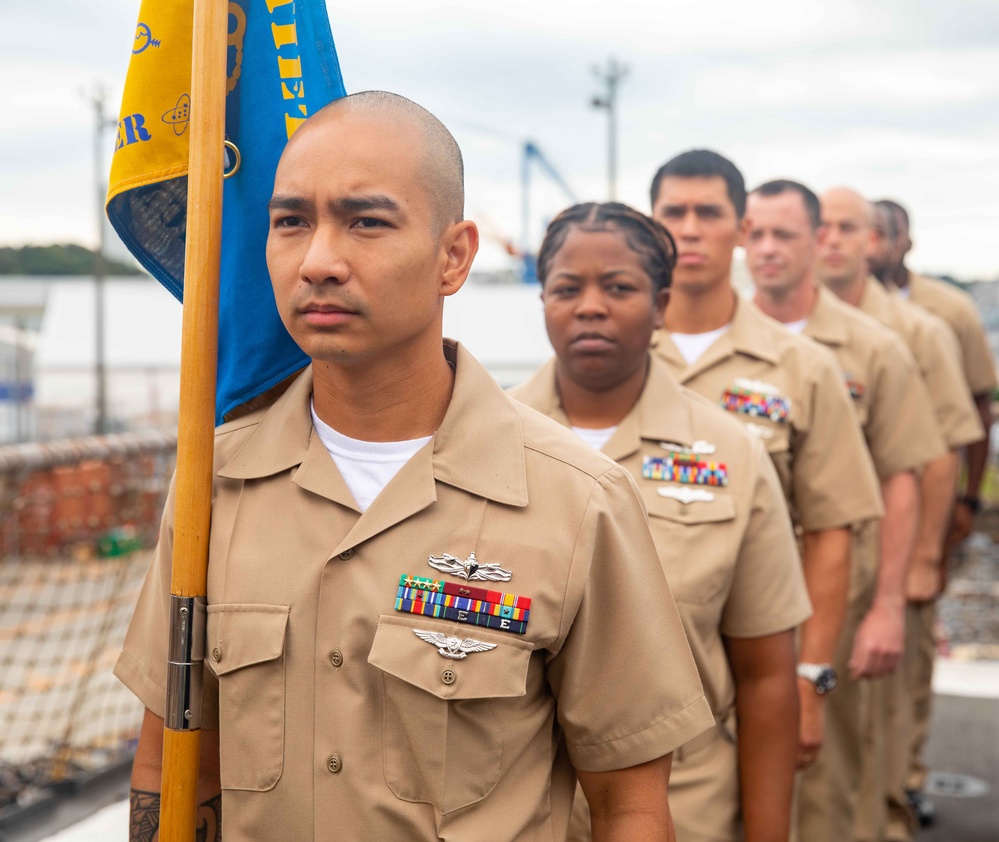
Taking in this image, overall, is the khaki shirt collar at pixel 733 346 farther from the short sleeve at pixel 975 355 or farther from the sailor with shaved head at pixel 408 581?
the short sleeve at pixel 975 355

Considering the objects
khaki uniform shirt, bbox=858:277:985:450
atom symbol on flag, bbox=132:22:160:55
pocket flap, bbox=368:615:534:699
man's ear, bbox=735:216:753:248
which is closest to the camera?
pocket flap, bbox=368:615:534:699

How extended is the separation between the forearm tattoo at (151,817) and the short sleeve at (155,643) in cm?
13

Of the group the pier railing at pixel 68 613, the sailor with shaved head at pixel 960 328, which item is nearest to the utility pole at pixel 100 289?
the pier railing at pixel 68 613

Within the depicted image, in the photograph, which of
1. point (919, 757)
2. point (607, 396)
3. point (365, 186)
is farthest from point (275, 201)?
point (919, 757)

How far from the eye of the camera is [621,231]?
2834 millimetres

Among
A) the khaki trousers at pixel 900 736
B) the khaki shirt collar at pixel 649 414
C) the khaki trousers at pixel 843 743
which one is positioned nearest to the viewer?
the khaki shirt collar at pixel 649 414

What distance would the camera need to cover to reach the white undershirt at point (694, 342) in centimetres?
364

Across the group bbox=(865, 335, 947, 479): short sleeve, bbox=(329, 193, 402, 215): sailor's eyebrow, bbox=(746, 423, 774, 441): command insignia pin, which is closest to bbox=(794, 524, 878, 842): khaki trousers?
bbox=(865, 335, 947, 479): short sleeve

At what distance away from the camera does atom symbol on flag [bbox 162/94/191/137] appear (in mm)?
2035

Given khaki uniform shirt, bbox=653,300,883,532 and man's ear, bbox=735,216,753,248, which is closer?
khaki uniform shirt, bbox=653,300,883,532

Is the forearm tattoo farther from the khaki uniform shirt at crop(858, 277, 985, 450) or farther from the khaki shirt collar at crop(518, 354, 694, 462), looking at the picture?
the khaki uniform shirt at crop(858, 277, 985, 450)

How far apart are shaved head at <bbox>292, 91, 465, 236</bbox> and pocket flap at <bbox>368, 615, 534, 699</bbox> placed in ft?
1.86

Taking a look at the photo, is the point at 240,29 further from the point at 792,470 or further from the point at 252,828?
the point at 792,470

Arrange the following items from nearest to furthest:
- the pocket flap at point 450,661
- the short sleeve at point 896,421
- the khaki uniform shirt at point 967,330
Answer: the pocket flap at point 450,661, the short sleeve at point 896,421, the khaki uniform shirt at point 967,330
